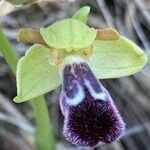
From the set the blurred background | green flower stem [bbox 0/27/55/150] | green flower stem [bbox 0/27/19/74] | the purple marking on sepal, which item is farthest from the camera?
the blurred background

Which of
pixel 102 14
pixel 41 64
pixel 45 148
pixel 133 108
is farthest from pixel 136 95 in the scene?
pixel 41 64

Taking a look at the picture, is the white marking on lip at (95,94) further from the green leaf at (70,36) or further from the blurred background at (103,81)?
the blurred background at (103,81)

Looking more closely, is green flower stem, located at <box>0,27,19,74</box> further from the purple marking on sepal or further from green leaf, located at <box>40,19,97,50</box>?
the purple marking on sepal

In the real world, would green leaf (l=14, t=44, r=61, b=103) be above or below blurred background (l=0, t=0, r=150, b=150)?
above

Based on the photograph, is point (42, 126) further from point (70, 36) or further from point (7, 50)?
point (70, 36)

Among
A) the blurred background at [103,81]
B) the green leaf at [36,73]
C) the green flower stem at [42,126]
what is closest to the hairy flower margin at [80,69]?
the green leaf at [36,73]

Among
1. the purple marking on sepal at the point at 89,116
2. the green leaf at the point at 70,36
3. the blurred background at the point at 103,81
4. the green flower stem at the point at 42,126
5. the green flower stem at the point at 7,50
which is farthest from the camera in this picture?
the blurred background at the point at 103,81

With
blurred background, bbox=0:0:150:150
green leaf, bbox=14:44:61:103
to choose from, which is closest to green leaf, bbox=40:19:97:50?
green leaf, bbox=14:44:61:103

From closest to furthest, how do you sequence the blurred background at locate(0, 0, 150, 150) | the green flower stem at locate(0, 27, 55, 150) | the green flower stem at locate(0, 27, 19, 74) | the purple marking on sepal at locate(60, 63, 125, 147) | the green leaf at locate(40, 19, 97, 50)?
1. the purple marking on sepal at locate(60, 63, 125, 147)
2. the green leaf at locate(40, 19, 97, 50)
3. the green flower stem at locate(0, 27, 19, 74)
4. the green flower stem at locate(0, 27, 55, 150)
5. the blurred background at locate(0, 0, 150, 150)

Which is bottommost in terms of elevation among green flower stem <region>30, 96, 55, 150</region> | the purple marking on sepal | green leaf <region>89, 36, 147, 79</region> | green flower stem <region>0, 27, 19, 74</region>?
green flower stem <region>30, 96, 55, 150</region>
